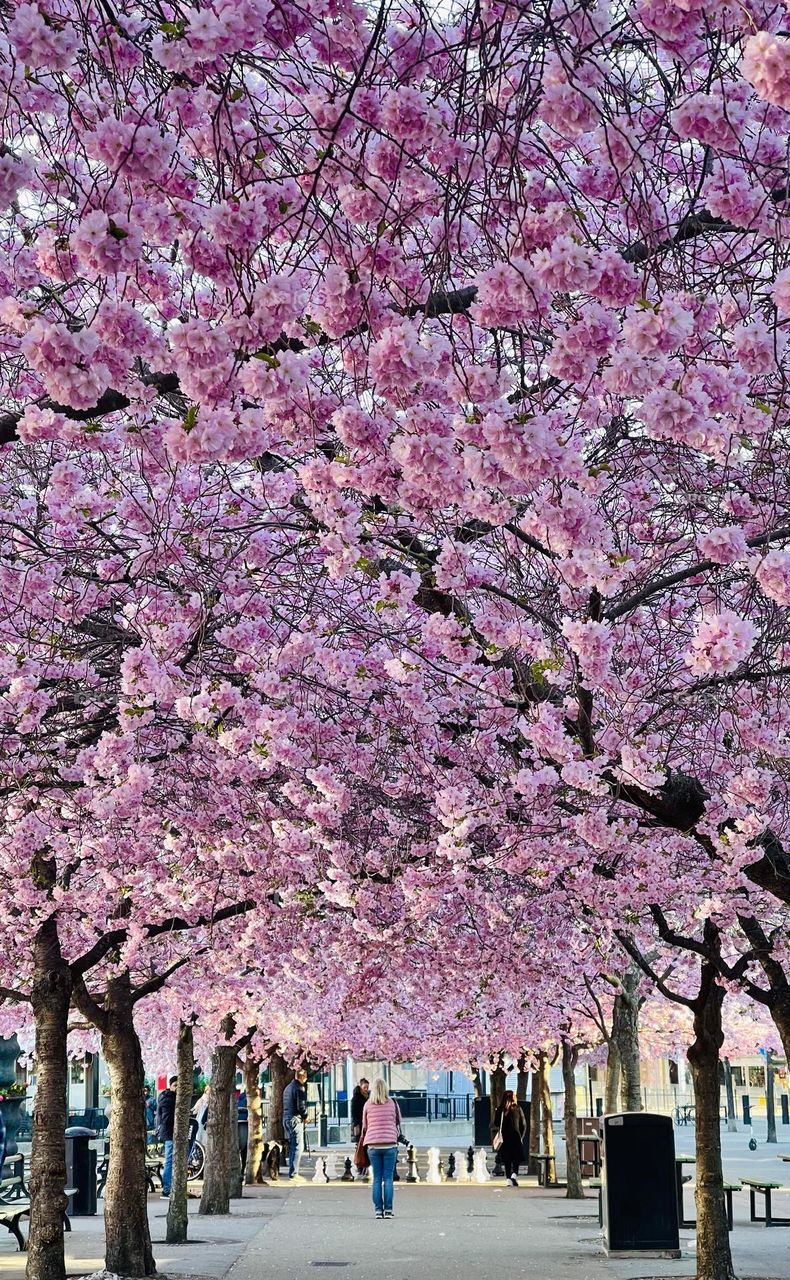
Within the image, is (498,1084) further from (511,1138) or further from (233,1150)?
(233,1150)

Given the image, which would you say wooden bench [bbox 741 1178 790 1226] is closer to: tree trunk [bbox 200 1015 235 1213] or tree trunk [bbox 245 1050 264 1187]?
tree trunk [bbox 200 1015 235 1213]

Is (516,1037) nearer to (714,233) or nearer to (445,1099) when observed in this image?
(445,1099)

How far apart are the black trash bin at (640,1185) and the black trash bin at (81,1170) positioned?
24.9 feet

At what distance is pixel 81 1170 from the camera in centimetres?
2044

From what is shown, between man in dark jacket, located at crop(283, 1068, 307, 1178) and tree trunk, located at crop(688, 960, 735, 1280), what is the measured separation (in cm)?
1909

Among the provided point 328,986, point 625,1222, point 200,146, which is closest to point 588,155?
point 200,146

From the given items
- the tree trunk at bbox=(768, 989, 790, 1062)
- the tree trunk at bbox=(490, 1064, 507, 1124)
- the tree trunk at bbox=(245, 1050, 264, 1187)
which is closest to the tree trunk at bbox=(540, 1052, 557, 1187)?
the tree trunk at bbox=(490, 1064, 507, 1124)

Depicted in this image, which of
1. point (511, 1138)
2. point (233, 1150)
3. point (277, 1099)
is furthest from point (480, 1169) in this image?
point (233, 1150)

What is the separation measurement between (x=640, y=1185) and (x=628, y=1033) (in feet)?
12.5

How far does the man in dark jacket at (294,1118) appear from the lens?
3167 cm

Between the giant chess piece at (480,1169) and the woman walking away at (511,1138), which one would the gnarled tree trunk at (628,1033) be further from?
the giant chess piece at (480,1169)

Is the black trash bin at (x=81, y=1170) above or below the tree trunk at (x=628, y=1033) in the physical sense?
below

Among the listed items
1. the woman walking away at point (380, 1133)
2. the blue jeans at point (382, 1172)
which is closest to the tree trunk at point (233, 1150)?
the blue jeans at point (382, 1172)

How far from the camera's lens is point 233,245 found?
4.13 m
